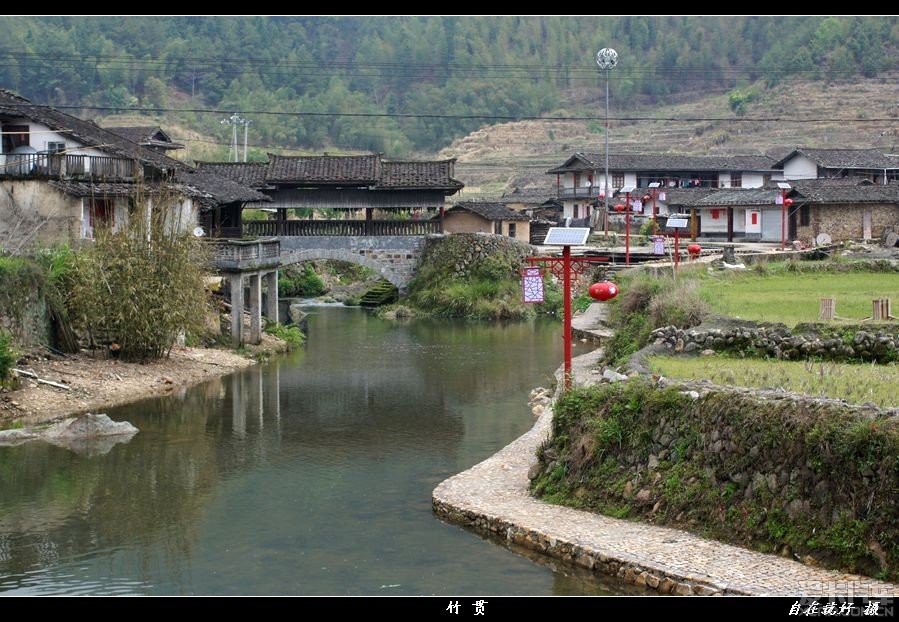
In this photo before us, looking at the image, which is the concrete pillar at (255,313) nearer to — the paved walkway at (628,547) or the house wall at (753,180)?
the paved walkway at (628,547)

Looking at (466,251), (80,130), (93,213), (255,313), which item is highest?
(80,130)

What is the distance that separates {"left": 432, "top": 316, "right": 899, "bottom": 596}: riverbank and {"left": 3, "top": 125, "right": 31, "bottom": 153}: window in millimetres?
22919

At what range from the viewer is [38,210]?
1385 inches

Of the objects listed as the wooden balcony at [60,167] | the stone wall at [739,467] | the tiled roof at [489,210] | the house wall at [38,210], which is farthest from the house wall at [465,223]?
the stone wall at [739,467]

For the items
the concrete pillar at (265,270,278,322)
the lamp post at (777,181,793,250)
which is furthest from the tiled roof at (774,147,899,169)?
the concrete pillar at (265,270,278,322)

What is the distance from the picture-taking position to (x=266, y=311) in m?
45.2

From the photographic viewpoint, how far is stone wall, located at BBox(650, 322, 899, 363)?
21.4 meters

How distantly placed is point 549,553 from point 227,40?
126 metres

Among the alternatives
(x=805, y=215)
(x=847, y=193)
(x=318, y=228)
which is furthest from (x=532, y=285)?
(x=847, y=193)

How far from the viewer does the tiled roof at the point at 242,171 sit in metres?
51.9

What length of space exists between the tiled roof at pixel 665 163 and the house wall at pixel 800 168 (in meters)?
3.03

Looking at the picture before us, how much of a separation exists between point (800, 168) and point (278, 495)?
56087 mm

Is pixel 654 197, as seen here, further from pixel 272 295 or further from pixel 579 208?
pixel 272 295

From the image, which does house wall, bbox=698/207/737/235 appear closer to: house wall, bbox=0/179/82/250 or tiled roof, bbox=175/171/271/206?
tiled roof, bbox=175/171/271/206
